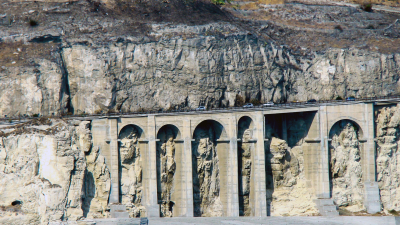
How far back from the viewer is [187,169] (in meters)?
90.6

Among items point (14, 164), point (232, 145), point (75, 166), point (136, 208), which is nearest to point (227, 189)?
point (232, 145)

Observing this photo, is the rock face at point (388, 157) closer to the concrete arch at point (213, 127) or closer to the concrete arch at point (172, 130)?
the concrete arch at point (213, 127)

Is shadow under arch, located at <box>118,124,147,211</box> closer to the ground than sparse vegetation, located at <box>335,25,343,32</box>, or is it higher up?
closer to the ground

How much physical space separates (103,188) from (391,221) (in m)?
33.0

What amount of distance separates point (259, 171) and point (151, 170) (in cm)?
1320

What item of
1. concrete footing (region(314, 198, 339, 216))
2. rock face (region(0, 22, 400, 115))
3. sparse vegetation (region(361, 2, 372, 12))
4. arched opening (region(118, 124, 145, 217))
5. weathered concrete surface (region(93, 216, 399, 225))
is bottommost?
weathered concrete surface (region(93, 216, 399, 225))

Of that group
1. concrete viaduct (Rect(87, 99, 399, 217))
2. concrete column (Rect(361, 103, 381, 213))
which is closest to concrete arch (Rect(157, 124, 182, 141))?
concrete viaduct (Rect(87, 99, 399, 217))

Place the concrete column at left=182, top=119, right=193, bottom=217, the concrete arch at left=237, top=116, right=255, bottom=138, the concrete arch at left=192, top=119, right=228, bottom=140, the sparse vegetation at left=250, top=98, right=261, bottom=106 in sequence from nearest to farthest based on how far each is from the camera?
the concrete column at left=182, top=119, right=193, bottom=217 < the concrete arch at left=192, top=119, right=228, bottom=140 < the concrete arch at left=237, top=116, right=255, bottom=138 < the sparse vegetation at left=250, top=98, right=261, bottom=106

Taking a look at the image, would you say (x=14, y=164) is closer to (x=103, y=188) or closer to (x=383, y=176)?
(x=103, y=188)

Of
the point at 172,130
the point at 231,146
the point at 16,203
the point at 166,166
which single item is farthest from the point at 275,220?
the point at 16,203

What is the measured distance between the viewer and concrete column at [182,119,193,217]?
9012 cm

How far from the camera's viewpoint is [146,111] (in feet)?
307

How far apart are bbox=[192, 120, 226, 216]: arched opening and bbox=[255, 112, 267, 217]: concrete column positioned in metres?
4.17

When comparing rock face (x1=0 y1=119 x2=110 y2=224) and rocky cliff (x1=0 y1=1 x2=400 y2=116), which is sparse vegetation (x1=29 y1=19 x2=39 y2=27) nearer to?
rocky cliff (x1=0 y1=1 x2=400 y2=116)
